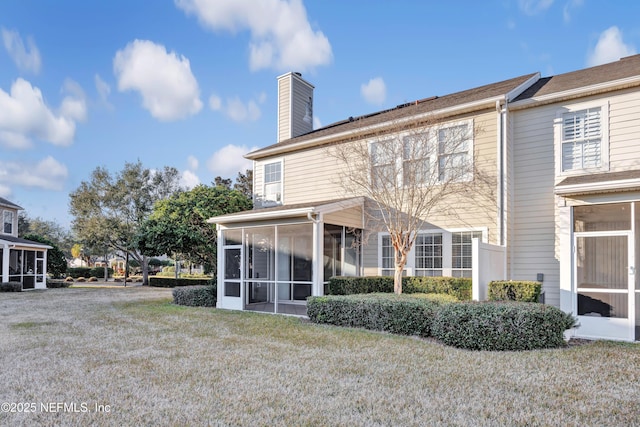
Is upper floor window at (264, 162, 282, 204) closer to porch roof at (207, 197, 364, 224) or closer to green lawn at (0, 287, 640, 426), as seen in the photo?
porch roof at (207, 197, 364, 224)

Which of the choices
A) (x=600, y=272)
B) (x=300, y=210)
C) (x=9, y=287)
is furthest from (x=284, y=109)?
(x=9, y=287)

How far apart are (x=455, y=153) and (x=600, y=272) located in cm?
414

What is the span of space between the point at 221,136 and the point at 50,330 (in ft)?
34.4

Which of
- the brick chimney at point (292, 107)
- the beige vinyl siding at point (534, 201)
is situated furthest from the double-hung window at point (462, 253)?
the brick chimney at point (292, 107)

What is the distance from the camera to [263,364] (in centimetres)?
550

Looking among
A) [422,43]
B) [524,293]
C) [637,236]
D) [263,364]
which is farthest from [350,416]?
[422,43]

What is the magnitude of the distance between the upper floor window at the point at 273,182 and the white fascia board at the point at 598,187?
8.78 meters

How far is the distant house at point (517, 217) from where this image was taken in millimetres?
7512

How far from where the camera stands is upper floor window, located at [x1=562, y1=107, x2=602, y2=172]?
8828 mm

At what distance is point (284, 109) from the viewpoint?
1580cm

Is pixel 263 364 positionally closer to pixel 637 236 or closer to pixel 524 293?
pixel 524 293

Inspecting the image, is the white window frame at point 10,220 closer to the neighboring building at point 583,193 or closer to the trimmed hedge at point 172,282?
the trimmed hedge at point 172,282

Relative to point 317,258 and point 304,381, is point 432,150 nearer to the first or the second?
point 317,258

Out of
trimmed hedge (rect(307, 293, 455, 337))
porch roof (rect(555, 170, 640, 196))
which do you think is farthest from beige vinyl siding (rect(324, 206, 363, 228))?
porch roof (rect(555, 170, 640, 196))
